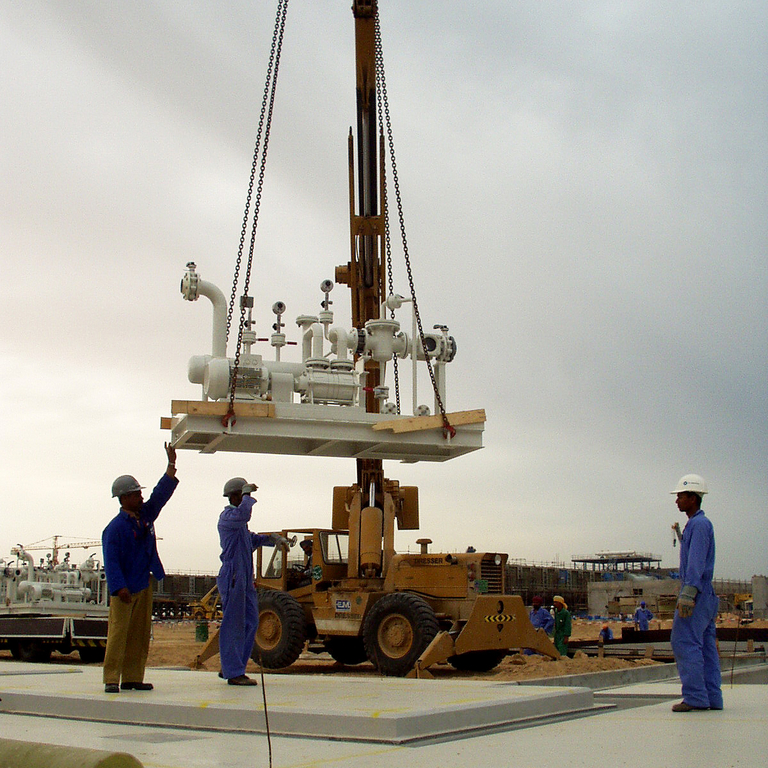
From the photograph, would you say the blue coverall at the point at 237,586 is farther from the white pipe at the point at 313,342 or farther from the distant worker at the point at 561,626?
the distant worker at the point at 561,626

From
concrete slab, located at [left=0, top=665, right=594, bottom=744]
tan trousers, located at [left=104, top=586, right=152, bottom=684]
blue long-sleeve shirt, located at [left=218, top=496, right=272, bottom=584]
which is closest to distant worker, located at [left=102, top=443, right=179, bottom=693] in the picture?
tan trousers, located at [left=104, top=586, right=152, bottom=684]

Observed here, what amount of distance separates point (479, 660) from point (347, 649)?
2480 mm

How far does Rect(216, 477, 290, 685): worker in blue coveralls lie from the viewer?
7.56 meters

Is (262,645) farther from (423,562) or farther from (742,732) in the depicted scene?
(742,732)

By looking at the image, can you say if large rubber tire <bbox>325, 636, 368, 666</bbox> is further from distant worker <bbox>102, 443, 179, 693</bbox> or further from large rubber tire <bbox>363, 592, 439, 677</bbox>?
distant worker <bbox>102, 443, 179, 693</bbox>

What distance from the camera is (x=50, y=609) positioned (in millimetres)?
21594

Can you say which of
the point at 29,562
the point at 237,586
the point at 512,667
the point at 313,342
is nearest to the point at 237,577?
the point at 237,586

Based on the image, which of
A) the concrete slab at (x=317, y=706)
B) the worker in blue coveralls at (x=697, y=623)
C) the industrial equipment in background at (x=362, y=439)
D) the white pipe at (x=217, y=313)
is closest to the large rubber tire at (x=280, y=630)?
the industrial equipment in background at (x=362, y=439)

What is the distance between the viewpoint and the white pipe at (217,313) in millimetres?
13734

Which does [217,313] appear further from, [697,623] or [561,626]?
[697,623]

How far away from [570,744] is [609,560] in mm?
82884

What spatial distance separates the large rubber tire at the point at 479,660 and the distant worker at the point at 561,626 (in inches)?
93.9

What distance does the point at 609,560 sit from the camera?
→ 277ft

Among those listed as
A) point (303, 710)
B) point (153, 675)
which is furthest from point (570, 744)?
point (153, 675)
